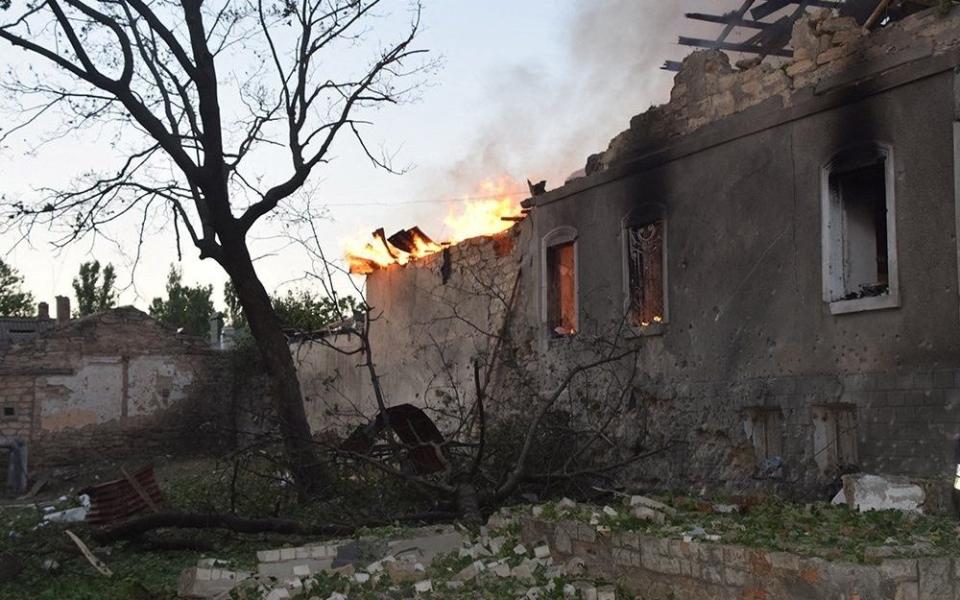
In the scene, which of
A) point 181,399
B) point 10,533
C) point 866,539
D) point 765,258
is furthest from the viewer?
point 181,399

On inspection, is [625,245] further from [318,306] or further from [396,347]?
[318,306]

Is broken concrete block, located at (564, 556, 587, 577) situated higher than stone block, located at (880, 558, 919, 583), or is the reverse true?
stone block, located at (880, 558, 919, 583)

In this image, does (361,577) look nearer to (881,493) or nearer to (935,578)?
(935,578)

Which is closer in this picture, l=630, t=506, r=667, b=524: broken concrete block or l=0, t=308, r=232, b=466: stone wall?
l=630, t=506, r=667, b=524: broken concrete block

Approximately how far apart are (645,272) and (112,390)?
1440cm

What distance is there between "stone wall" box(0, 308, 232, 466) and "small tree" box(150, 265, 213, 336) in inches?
854

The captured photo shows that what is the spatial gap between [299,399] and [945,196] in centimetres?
857

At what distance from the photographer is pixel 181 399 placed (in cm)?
2355

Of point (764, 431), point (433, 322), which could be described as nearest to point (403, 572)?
point (764, 431)

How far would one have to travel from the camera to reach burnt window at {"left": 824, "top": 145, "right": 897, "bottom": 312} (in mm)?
9984

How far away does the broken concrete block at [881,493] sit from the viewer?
8.74 metres

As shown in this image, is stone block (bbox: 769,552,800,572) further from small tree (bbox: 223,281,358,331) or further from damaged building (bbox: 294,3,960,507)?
small tree (bbox: 223,281,358,331)


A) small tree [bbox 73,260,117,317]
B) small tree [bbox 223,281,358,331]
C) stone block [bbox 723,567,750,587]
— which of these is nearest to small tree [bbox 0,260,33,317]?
small tree [bbox 73,260,117,317]

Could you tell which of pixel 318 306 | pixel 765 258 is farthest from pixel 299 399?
pixel 318 306
